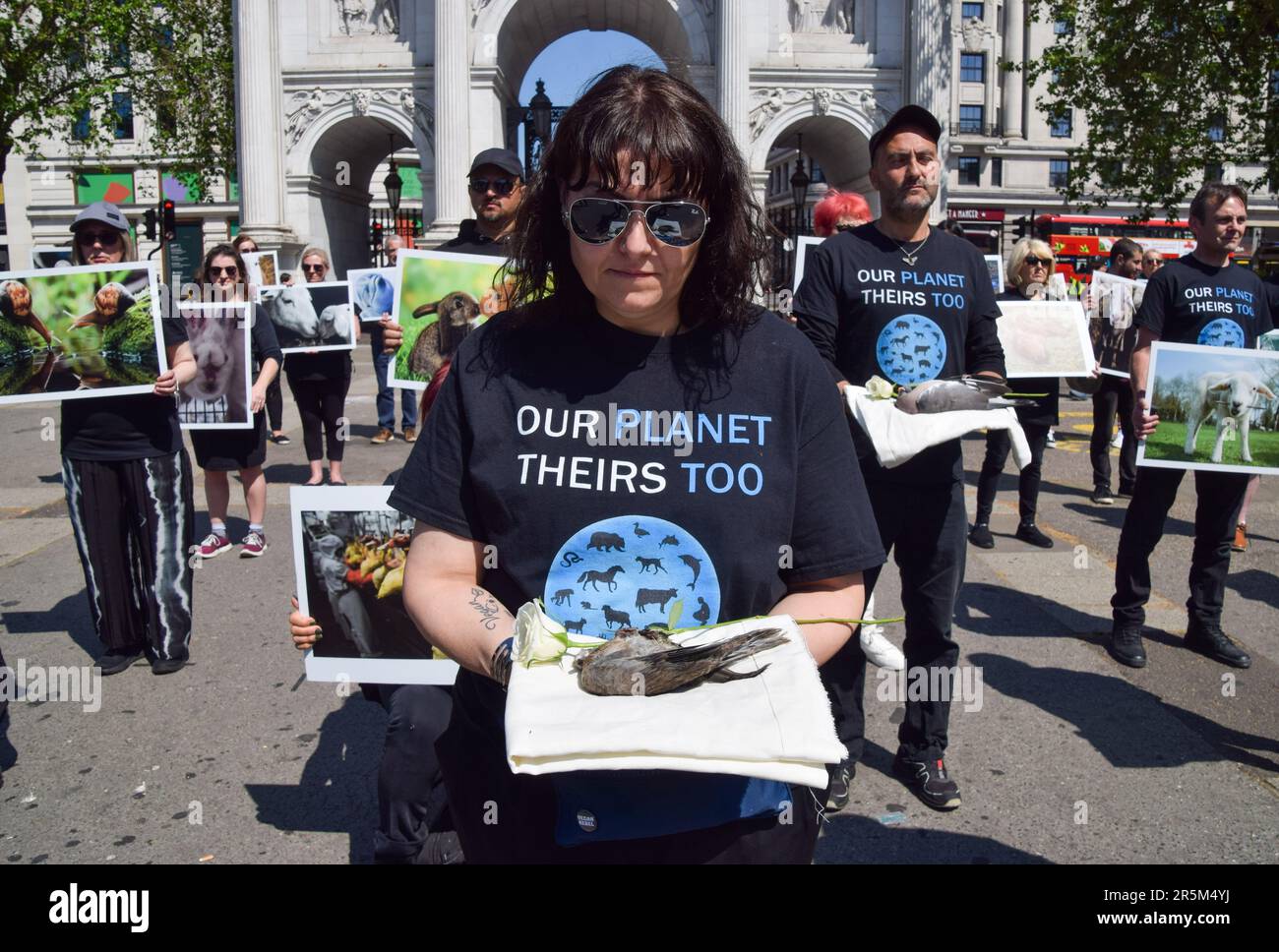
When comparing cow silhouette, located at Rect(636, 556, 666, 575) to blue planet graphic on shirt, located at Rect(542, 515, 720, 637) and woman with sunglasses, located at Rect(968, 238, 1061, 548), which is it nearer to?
blue planet graphic on shirt, located at Rect(542, 515, 720, 637)

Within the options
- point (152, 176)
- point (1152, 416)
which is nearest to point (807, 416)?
point (1152, 416)

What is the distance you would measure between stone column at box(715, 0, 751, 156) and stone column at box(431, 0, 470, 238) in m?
6.40

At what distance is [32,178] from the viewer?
51.1m

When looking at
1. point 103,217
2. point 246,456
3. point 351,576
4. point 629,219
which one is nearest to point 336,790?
point 351,576

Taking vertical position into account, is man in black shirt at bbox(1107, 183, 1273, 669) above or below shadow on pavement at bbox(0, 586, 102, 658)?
above

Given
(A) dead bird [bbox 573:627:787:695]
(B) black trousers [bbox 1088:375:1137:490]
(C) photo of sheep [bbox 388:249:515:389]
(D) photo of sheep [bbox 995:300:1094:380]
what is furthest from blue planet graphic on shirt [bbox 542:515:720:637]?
(B) black trousers [bbox 1088:375:1137:490]

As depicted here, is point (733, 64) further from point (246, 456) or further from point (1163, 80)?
point (246, 456)

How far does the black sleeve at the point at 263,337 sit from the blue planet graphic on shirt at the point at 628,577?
259 inches

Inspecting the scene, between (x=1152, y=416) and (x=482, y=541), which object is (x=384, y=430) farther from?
(x=482, y=541)

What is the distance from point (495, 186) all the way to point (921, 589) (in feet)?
8.38

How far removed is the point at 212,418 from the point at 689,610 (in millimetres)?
6388

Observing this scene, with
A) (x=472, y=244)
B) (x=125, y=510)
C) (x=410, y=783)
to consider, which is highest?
(x=472, y=244)

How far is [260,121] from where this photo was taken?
26266 mm

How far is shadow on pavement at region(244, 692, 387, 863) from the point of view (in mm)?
3846
